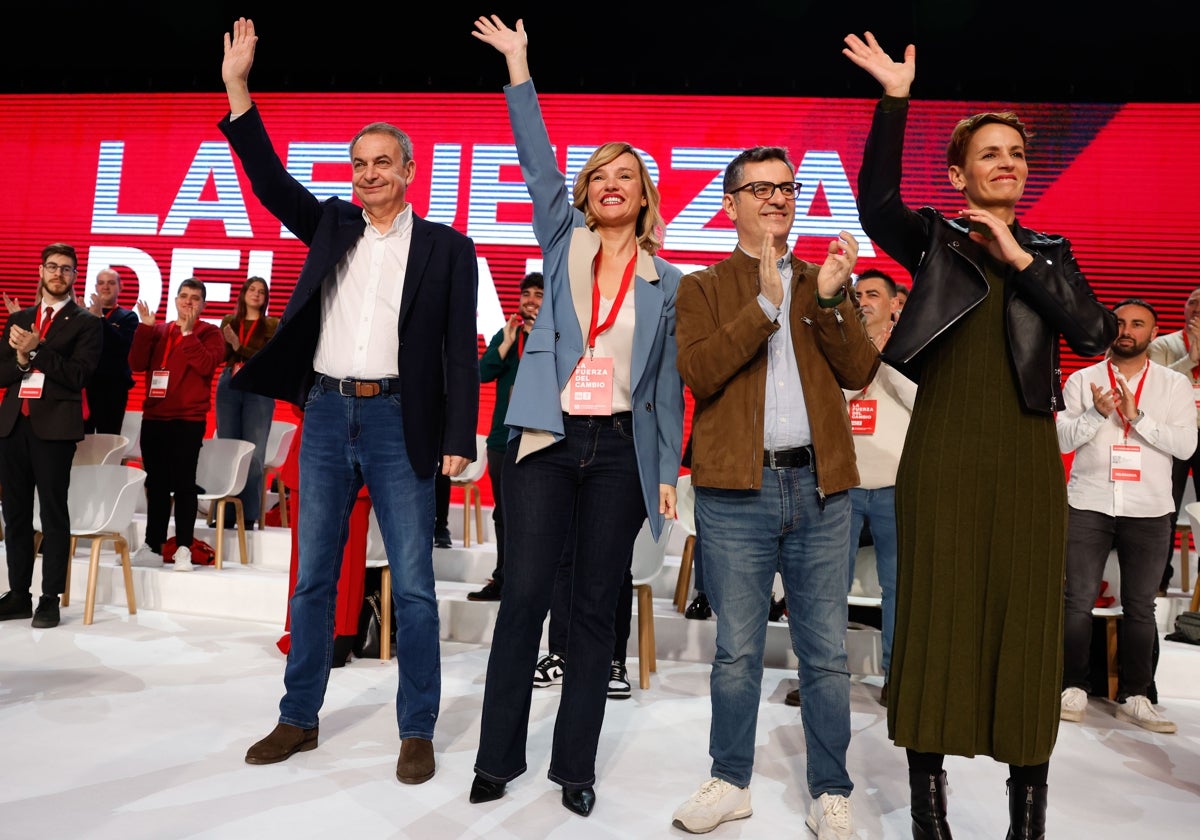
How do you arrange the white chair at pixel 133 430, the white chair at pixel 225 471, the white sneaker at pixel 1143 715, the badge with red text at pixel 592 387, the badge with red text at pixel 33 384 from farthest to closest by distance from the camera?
the white chair at pixel 133 430 → the white chair at pixel 225 471 → the badge with red text at pixel 33 384 → the white sneaker at pixel 1143 715 → the badge with red text at pixel 592 387

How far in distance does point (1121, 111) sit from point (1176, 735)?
4.86 m

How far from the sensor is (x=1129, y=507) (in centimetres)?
375

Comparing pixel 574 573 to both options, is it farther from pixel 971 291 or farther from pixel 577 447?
pixel 971 291

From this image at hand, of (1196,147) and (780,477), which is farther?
(1196,147)

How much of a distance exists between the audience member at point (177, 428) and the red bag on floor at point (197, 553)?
0.10ft

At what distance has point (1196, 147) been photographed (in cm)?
663

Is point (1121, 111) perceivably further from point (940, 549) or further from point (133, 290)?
point (133, 290)

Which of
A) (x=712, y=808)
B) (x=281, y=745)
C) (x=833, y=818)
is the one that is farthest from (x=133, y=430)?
(x=833, y=818)

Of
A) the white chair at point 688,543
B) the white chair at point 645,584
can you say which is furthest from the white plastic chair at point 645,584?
the white chair at point 688,543

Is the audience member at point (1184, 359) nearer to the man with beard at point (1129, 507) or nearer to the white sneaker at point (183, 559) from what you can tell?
the man with beard at point (1129, 507)

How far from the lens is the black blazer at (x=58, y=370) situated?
4473mm

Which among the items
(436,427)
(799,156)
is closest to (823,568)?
(436,427)

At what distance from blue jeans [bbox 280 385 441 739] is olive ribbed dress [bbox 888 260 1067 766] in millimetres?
1295

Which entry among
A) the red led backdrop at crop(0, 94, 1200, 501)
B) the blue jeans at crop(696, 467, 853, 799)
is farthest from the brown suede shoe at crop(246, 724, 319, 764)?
the red led backdrop at crop(0, 94, 1200, 501)
